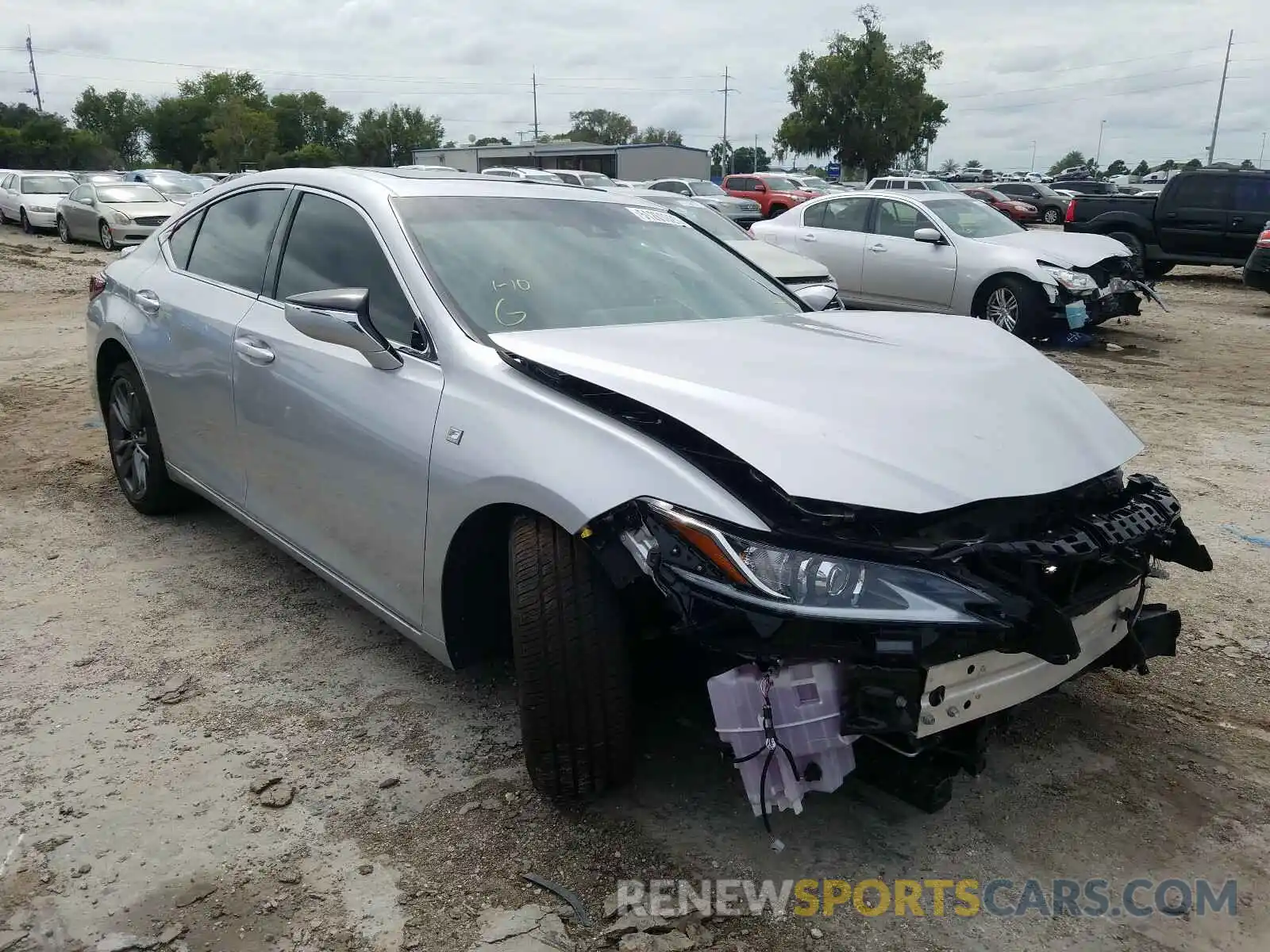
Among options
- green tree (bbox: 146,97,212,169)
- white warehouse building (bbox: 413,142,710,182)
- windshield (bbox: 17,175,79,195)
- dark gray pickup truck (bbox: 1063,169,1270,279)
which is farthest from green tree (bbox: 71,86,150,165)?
dark gray pickup truck (bbox: 1063,169,1270,279)

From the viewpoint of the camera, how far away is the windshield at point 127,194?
20.3m

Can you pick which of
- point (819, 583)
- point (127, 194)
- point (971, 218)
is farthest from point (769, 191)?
point (819, 583)

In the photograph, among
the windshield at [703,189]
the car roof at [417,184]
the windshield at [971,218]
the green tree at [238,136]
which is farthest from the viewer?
the green tree at [238,136]

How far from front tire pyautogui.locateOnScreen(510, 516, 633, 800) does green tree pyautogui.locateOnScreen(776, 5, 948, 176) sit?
55509mm

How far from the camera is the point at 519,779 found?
2.79 m

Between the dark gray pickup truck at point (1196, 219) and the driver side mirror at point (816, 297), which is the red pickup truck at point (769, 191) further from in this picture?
the driver side mirror at point (816, 297)

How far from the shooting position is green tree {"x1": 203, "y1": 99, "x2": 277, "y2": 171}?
244ft

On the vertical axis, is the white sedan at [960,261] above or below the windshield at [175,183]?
below

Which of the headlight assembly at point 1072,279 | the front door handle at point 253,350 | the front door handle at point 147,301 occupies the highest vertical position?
the front door handle at point 147,301

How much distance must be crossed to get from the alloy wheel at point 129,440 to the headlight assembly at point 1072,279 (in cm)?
836

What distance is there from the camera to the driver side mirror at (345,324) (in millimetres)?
2877

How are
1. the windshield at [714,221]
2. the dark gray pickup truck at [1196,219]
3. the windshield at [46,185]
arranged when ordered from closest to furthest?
the windshield at [714,221] → the dark gray pickup truck at [1196,219] → the windshield at [46,185]

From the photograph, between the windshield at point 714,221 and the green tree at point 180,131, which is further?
the green tree at point 180,131

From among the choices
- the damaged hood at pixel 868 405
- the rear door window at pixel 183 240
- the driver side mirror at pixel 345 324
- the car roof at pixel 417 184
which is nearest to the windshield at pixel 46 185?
the rear door window at pixel 183 240
